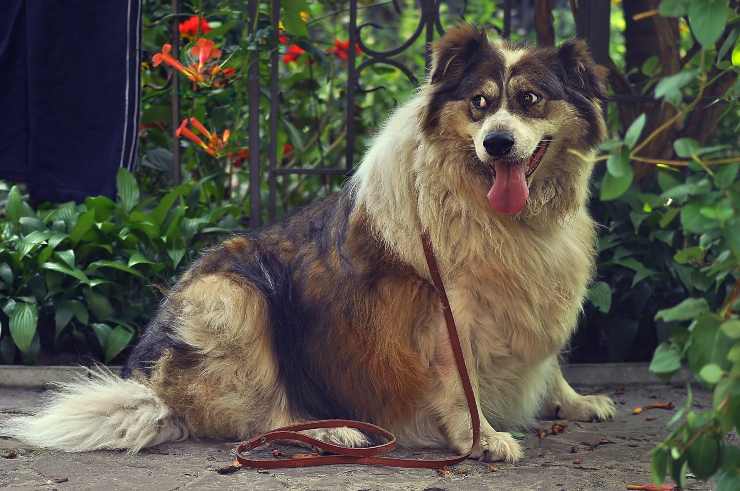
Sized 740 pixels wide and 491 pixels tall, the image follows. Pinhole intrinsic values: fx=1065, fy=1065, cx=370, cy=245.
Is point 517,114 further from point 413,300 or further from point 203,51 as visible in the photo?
point 203,51

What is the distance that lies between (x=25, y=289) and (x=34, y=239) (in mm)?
245

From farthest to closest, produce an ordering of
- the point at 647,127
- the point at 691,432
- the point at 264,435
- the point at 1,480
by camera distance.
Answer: the point at 647,127, the point at 264,435, the point at 1,480, the point at 691,432

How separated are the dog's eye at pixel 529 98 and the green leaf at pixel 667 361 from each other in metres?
1.63

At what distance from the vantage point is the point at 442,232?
3.82 meters

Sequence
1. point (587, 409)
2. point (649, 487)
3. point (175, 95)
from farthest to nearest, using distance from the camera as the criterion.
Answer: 1. point (175, 95)
2. point (587, 409)
3. point (649, 487)

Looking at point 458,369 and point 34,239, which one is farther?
point 34,239

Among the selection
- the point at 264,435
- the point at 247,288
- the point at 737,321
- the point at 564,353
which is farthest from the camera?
the point at 564,353

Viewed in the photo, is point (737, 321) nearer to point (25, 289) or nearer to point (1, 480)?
point (1, 480)

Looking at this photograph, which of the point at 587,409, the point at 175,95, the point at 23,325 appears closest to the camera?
the point at 587,409

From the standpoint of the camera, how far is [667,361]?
85.4 inches

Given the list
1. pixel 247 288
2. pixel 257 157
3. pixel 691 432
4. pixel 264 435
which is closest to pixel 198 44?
pixel 257 157

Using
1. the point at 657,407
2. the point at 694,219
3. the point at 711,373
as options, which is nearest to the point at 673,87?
the point at 694,219

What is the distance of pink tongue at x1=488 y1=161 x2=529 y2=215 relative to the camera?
3695 mm

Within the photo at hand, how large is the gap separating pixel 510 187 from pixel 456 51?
52 centimetres
